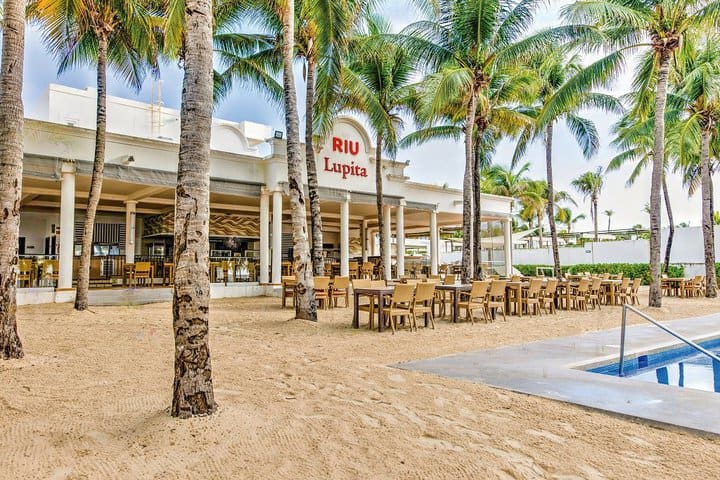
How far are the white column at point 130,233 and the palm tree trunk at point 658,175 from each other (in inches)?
658

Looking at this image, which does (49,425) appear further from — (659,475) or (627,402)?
(627,402)

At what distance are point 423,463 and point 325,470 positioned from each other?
0.66m

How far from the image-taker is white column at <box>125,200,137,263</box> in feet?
54.5

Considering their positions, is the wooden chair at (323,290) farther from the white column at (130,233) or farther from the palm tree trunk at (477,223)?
the white column at (130,233)

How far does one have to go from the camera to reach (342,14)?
10484 mm

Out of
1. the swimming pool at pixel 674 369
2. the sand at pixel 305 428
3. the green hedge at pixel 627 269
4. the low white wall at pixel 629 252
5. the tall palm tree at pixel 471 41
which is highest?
the tall palm tree at pixel 471 41

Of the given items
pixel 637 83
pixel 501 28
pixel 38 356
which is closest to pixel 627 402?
pixel 38 356

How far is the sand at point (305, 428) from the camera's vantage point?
3064 mm

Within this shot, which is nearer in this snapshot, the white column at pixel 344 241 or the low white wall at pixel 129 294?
the low white wall at pixel 129 294

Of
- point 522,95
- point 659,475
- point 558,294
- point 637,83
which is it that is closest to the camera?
point 659,475

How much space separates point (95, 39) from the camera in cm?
1283

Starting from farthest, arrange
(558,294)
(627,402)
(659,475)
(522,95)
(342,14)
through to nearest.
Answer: (522,95) < (558,294) < (342,14) < (627,402) < (659,475)

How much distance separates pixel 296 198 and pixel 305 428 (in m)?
6.44

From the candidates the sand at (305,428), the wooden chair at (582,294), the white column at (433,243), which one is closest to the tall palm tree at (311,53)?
the sand at (305,428)
